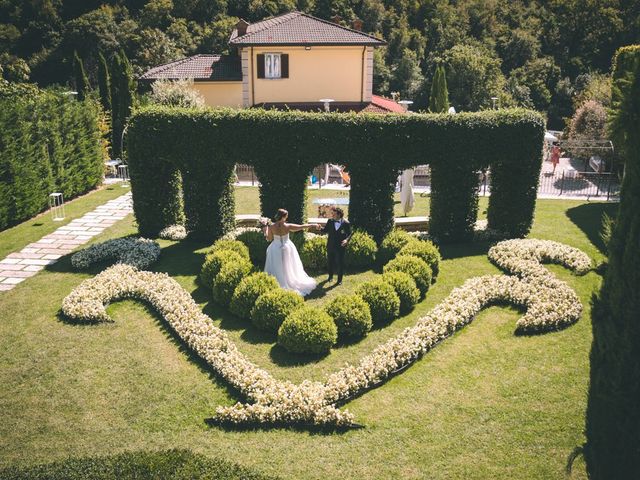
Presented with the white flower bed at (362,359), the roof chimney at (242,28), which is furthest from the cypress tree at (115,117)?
the white flower bed at (362,359)

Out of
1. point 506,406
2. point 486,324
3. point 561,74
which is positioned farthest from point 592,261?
point 561,74

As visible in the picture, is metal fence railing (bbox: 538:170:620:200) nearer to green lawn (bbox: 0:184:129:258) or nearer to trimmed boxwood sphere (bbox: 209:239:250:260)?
trimmed boxwood sphere (bbox: 209:239:250:260)

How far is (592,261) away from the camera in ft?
52.3

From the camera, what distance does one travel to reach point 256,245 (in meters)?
16.2

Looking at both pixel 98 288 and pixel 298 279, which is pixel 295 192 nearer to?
pixel 298 279

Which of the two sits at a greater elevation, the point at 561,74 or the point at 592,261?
the point at 561,74

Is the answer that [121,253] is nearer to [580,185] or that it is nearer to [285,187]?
[285,187]

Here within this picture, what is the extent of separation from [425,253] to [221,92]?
2552 cm

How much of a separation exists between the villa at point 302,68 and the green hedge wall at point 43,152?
10.4 metres

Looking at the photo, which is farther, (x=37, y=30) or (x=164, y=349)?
(x=37, y=30)

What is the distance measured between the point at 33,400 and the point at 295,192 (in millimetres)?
10007

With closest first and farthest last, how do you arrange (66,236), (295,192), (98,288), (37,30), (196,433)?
(196,433) < (98,288) < (295,192) < (66,236) < (37,30)

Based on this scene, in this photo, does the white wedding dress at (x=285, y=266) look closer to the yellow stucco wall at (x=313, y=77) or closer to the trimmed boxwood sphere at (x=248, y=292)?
the trimmed boxwood sphere at (x=248, y=292)

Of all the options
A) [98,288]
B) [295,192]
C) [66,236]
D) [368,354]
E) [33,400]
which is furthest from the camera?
[66,236]
